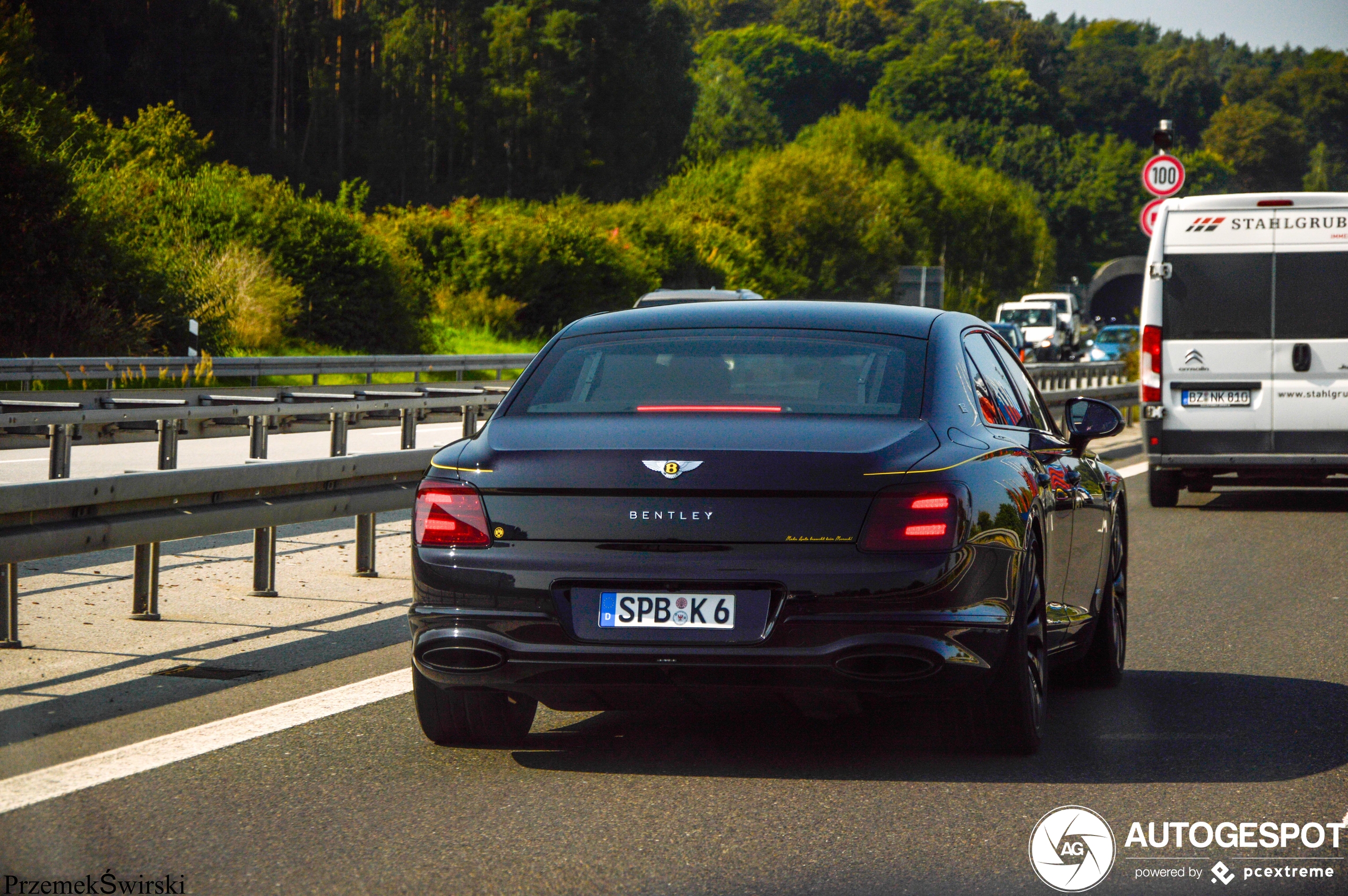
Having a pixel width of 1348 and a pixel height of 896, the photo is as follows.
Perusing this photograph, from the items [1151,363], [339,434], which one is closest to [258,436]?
[339,434]

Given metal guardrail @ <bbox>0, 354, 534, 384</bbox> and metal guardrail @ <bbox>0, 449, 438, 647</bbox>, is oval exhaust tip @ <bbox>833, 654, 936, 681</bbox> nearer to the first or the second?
metal guardrail @ <bbox>0, 449, 438, 647</bbox>

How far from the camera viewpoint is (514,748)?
6.14 m

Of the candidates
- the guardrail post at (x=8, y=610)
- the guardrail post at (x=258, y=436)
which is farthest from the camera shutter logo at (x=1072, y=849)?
the guardrail post at (x=258, y=436)

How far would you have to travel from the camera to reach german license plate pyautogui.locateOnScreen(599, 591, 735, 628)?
5.38 metres

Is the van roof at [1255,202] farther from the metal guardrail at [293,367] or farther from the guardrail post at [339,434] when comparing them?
the metal guardrail at [293,367]

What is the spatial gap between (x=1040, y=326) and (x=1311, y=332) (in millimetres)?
43825

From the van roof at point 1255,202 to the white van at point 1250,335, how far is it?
1 centimetres

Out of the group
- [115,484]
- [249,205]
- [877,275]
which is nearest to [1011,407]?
[115,484]

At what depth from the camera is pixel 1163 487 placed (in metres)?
16.2

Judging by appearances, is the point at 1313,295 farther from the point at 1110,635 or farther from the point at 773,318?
the point at 773,318

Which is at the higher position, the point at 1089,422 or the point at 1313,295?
the point at 1313,295

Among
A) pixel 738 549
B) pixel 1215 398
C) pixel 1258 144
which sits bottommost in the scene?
pixel 1215 398

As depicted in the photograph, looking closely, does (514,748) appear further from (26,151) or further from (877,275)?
(877,275)

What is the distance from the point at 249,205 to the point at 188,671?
122 feet
